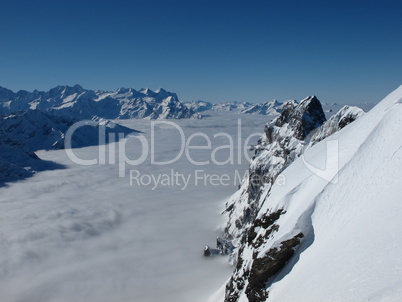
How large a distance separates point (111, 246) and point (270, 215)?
74.3m

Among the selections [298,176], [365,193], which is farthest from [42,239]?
[365,193]

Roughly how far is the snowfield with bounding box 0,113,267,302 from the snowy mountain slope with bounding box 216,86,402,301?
35.5 metres

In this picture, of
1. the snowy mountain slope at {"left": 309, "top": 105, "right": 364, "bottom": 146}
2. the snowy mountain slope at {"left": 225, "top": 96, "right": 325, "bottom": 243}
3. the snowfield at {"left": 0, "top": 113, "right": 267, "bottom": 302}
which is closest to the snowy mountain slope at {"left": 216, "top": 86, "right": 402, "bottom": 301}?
the snowy mountain slope at {"left": 309, "top": 105, "right": 364, "bottom": 146}

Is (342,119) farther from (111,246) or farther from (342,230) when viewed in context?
(111,246)

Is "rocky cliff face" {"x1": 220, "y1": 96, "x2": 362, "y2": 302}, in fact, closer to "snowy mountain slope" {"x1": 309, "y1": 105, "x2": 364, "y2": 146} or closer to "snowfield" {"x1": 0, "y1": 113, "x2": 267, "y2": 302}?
"snowy mountain slope" {"x1": 309, "y1": 105, "x2": 364, "y2": 146}

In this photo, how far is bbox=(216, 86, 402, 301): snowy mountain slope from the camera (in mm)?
10480

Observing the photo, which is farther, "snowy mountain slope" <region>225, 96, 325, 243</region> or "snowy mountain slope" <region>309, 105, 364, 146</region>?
"snowy mountain slope" <region>225, 96, 325, 243</region>

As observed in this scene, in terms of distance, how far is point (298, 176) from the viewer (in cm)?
2592

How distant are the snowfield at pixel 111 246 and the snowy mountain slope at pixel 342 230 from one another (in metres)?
35.5

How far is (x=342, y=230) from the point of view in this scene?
14016mm

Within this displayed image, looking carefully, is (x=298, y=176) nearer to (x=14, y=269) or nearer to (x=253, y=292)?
(x=253, y=292)

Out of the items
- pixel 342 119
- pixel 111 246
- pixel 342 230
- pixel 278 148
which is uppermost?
pixel 342 119

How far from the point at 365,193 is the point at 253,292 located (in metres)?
10.4

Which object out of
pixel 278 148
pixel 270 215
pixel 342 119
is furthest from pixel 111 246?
pixel 342 119
